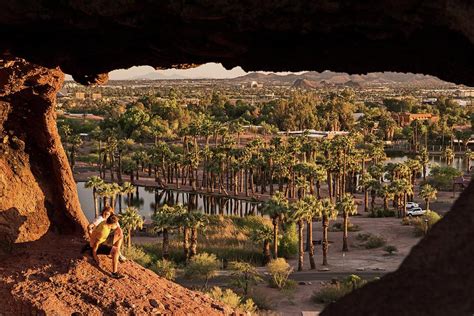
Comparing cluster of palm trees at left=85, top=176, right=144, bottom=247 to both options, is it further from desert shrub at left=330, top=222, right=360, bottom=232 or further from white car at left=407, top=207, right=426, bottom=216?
white car at left=407, top=207, right=426, bottom=216

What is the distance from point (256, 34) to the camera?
22.2ft

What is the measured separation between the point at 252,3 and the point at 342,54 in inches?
59.4

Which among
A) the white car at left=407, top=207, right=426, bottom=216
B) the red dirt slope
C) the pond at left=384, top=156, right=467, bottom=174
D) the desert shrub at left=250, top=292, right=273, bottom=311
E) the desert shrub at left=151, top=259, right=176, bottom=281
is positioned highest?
the red dirt slope

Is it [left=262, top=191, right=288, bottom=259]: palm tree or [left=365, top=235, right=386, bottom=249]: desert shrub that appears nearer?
[left=262, top=191, right=288, bottom=259]: palm tree

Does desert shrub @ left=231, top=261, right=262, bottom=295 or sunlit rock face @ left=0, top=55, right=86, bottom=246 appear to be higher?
sunlit rock face @ left=0, top=55, right=86, bottom=246

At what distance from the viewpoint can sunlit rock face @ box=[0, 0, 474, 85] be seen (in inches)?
223

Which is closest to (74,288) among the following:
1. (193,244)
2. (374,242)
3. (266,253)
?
(193,244)

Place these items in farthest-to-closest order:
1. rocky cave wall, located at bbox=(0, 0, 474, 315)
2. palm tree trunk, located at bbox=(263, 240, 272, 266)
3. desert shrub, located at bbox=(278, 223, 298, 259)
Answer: desert shrub, located at bbox=(278, 223, 298, 259)
palm tree trunk, located at bbox=(263, 240, 272, 266)
rocky cave wall, located at bbox=(0, 0, 474, 315)

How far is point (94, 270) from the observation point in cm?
1098

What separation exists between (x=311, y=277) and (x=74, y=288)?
26.1 m

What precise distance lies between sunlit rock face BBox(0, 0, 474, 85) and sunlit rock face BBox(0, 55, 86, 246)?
2.76 m

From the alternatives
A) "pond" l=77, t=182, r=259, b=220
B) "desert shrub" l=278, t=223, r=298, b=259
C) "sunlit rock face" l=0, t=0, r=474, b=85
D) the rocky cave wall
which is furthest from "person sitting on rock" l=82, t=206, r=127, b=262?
"pond" l=77, t=182, r=259, b=220

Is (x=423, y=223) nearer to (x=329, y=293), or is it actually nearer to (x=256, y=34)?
(x=329, y=293)

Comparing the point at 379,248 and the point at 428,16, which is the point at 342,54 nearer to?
the point at 428,16
